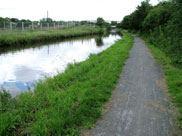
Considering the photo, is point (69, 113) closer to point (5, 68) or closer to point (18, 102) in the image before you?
point (18, 102)

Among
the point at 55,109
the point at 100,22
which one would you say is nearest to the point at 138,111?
the point at 55,109

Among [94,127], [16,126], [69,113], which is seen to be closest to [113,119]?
[94,127]

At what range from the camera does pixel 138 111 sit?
15.8 feet

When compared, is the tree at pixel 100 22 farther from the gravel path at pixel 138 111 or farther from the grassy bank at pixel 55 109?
the grassy bank at pixel 55 109

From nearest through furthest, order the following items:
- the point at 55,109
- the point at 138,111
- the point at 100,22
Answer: the point at 55,109 < the point at 138,111 < the point at 100,22

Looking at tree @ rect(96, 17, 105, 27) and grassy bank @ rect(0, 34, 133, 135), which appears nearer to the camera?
grassy bank @ rect(0, 34, 133, 135)

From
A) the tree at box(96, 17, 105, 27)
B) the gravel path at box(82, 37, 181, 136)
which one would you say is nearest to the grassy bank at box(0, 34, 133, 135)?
the gravel path at box(82, 37, 181, 136)

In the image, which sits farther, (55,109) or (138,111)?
(138,111)

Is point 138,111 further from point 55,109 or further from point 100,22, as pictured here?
point 100,22

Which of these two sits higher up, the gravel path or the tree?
the tree

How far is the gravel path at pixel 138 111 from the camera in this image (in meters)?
3.92

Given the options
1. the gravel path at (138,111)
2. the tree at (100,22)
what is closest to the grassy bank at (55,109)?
the gravel path at (138,111)

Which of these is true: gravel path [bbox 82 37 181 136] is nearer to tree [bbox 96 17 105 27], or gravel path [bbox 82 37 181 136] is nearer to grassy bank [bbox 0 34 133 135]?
grassy bank [bbox 0 34 133 135]

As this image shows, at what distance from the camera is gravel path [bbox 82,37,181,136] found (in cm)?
392
